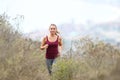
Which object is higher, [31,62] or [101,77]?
[101,77]

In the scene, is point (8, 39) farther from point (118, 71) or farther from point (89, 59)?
point (118, 71)

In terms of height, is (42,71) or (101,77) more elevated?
(101,77)

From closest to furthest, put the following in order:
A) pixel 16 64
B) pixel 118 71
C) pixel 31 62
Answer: pixel 118 71 < pixel 16 64 < pixel 31 62

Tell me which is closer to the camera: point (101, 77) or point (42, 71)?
point (101, 77)

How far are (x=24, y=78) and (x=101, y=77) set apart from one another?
6.71 metres

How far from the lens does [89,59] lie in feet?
40.1

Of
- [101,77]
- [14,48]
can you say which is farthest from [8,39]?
[101,77]

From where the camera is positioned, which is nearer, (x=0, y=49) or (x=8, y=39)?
(x=0, y=49)

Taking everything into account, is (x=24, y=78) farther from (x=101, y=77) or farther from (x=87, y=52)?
(x=101, y=77)

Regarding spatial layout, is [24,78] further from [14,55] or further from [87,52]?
[87,52]

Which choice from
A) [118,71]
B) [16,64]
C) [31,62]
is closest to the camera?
[118,71]

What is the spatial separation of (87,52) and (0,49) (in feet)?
8.43

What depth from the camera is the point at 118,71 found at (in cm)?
474

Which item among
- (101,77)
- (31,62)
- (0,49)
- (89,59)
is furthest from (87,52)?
(101,77)
